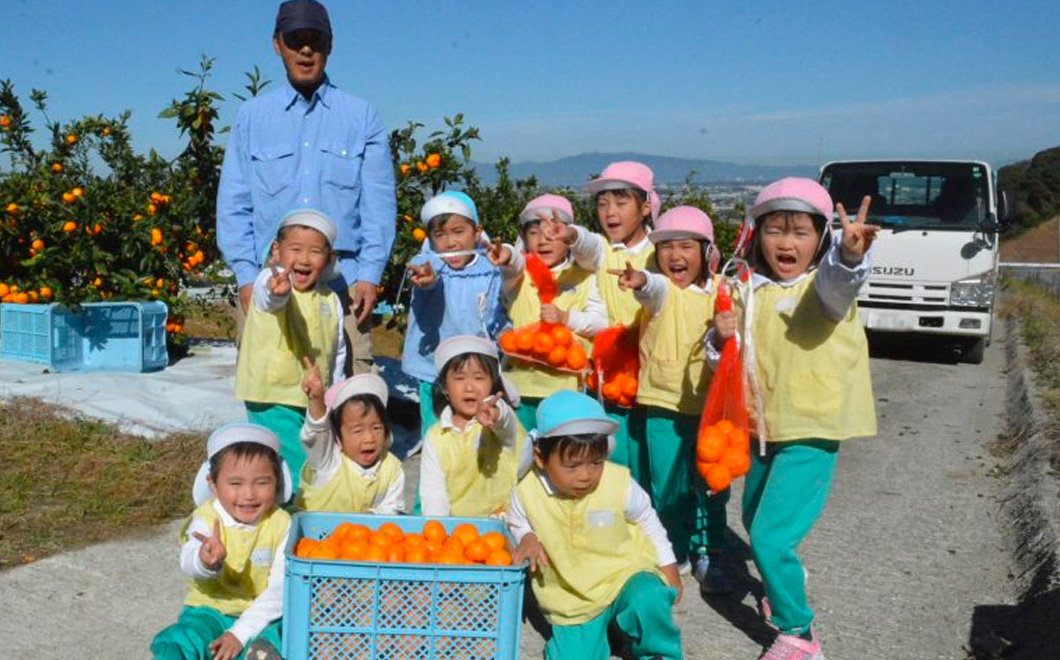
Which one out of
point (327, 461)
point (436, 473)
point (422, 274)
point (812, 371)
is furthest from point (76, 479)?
point (812, 371)

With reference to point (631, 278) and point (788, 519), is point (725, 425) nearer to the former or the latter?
point (788, 519)

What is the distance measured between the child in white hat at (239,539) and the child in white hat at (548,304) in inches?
55.4

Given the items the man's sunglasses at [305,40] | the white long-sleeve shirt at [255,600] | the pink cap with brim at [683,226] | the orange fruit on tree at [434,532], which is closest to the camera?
the white long-sleeve shirt at [255,600]

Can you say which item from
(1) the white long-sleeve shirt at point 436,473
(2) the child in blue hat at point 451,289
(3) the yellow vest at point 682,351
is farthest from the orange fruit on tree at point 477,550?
(2) the child in blue hat at point 451,289

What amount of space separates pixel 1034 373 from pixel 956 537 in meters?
5.22

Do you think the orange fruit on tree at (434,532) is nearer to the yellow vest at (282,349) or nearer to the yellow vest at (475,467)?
the yellow vest at (475,467)

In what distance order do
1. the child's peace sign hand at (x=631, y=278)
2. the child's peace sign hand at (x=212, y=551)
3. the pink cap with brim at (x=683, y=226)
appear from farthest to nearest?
the pink cap with brim at (x=683, y=226) < the child's peace sign hand at (x=631, y=278) < the child's peace sign hand at (x=212, y=551)

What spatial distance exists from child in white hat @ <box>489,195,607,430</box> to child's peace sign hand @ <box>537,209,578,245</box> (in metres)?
0.02

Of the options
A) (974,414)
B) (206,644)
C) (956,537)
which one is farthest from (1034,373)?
(206,644)

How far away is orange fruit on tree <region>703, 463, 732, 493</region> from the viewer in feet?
12.8

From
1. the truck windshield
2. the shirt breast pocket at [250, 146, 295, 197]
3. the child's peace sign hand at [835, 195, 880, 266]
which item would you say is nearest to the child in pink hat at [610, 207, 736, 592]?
the child's peace sign hand at [835, 195, 880, 266]

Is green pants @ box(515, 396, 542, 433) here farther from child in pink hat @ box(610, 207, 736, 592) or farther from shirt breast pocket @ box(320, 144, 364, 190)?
shirt breast pocket @ box(320, 144, 364, 190)

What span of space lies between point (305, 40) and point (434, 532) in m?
2.25

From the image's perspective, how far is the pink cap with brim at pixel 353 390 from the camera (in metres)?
4.30
